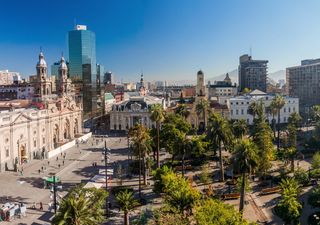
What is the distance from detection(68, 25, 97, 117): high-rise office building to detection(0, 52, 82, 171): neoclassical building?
49.2 metres

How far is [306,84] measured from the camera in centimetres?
17562

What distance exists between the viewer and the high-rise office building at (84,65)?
16412 centimetres

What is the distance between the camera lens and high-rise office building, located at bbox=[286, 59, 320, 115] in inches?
6501

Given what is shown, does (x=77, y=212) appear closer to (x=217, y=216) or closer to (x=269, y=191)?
(x=217, y=216)

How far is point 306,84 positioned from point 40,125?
140m

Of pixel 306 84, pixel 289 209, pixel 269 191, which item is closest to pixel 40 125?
pixel 269 191

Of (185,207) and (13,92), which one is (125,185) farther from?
(13,92)

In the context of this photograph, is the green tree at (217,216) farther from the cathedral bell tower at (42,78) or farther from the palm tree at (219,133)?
the cathedral bell tower at (42,78)

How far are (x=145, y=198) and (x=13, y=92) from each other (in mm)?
121141

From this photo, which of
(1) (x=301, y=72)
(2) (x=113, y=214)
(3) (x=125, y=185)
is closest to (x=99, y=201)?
(2) (x=113, y=214)

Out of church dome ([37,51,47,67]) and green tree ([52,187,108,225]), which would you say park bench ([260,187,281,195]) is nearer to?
green tree ([52,187,108,225])

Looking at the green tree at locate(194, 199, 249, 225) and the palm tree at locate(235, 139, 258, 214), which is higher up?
the palm tree at locate(235, 139, 258, 214)

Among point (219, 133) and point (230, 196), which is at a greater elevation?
point (219, 133)

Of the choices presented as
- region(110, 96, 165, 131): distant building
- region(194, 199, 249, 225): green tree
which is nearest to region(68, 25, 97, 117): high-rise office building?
region(110, 96, 165, 131): distant building
